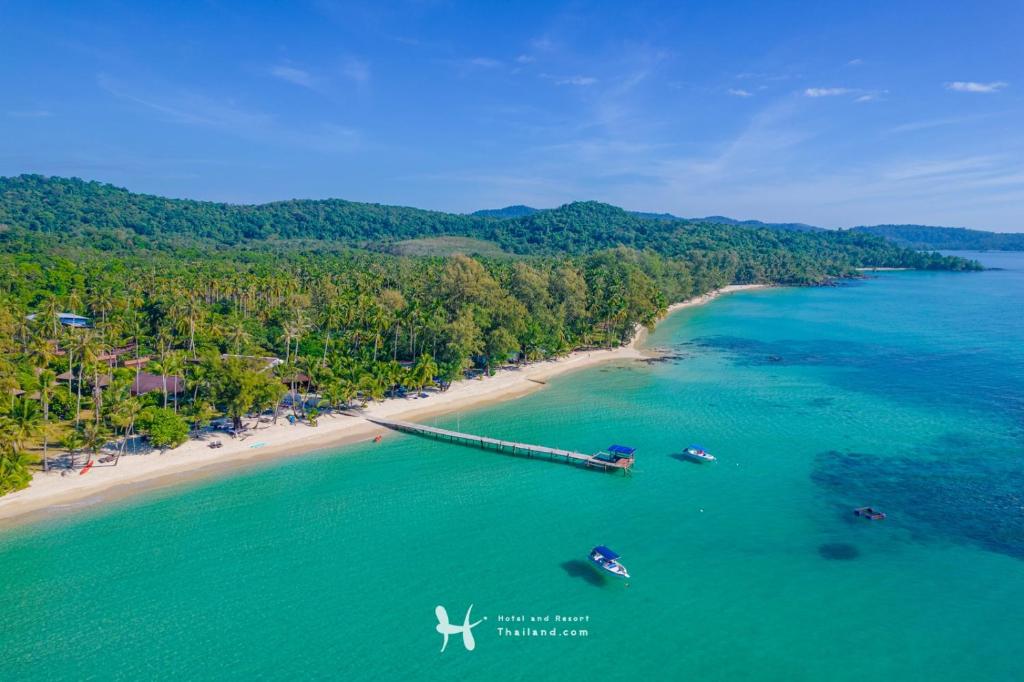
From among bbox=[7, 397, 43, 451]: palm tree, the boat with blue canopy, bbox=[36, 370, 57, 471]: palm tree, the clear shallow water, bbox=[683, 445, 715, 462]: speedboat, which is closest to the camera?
the clear shallow water

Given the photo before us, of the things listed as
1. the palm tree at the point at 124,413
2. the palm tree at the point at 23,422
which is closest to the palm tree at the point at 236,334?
the palm tree at the point at 124,413

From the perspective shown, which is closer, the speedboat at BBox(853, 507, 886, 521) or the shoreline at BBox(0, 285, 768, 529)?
the speedboat at BBox(853, 507, 886, 521)

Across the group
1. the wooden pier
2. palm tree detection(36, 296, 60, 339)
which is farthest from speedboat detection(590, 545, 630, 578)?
palm tree detection(36, 296, 60, 339)

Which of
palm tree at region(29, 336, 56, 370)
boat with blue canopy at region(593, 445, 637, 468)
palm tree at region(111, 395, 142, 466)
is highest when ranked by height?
palm tree at region(29, 336, 56, 370)

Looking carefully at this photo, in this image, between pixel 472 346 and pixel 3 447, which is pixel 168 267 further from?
pixel 3 447

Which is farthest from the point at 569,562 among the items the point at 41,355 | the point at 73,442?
the point at 41,355

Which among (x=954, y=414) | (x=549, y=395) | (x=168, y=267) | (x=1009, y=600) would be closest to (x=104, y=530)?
(x=549, y=395)

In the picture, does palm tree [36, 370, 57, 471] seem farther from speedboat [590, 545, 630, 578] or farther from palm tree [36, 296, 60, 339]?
speedboat [590, 545, 630, 578]
